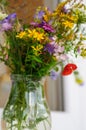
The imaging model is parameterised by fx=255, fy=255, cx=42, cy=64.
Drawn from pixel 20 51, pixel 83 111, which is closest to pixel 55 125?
pixel 83 111

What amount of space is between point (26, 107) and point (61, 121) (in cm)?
51

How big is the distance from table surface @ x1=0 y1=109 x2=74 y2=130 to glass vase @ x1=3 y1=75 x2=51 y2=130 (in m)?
0.42

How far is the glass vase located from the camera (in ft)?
2.66

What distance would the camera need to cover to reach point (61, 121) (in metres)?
1.28

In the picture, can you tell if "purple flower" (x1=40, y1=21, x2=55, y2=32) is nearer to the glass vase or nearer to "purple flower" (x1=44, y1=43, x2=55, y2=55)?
"purple flower" (x1=44, y1=43, x2=55, y2=55)

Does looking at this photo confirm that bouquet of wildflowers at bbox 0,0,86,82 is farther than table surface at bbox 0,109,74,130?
No

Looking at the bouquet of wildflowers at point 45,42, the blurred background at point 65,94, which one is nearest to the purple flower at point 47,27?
the bouquet of wildflowers at point 45,42

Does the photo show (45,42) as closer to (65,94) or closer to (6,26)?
(6,26)

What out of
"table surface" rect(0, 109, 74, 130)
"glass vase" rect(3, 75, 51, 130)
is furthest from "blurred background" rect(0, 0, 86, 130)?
"glass vase" rect(3, 75, 51, 130)

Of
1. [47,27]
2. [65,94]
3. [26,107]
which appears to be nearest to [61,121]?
[65,94]

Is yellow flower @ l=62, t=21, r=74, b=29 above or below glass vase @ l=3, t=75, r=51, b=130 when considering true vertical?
above

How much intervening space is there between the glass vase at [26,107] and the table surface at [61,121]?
16.5 inches

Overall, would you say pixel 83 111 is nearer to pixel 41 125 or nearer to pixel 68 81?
pixel 68 81

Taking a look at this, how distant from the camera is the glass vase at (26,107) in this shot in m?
0.81
